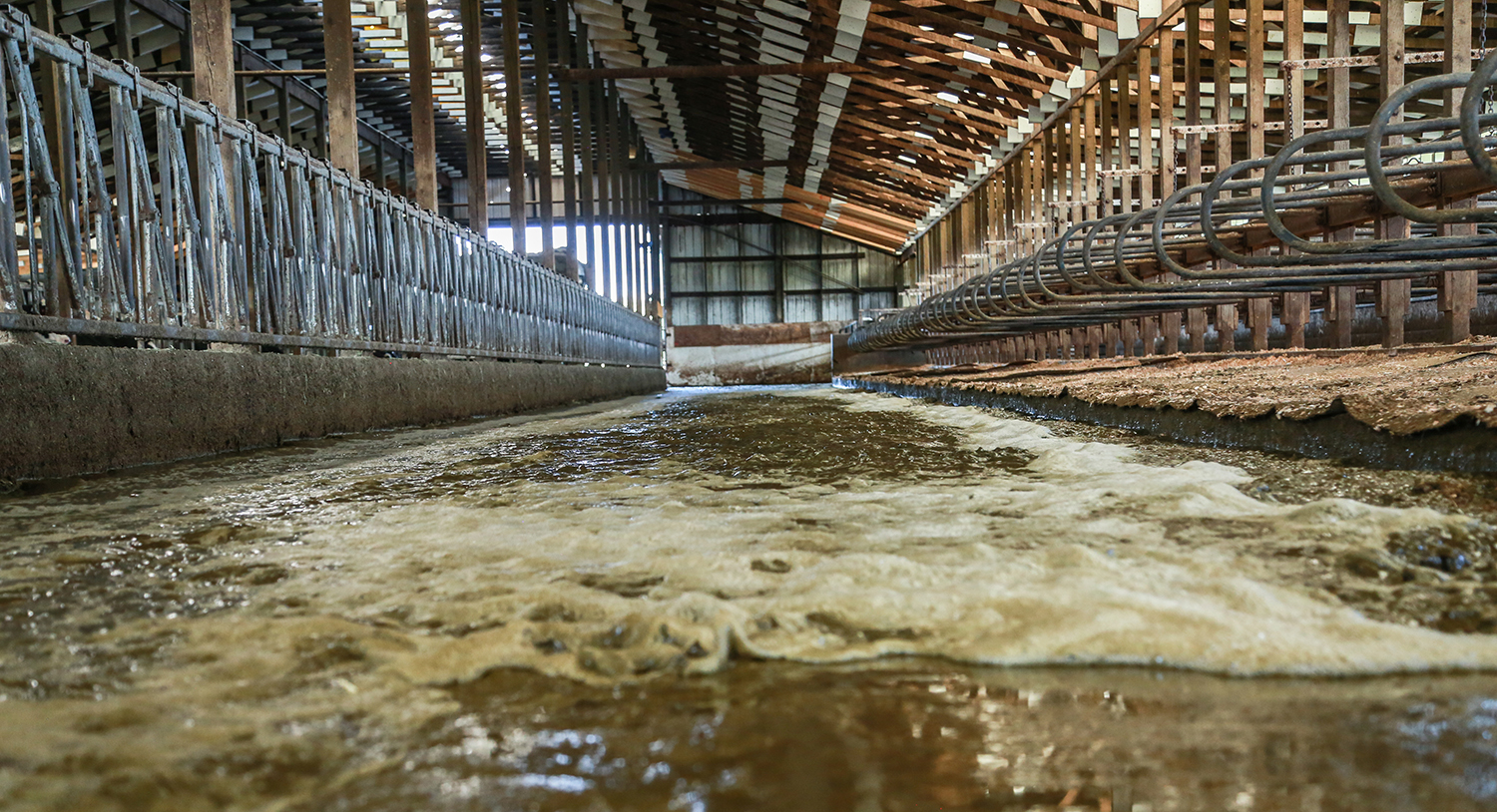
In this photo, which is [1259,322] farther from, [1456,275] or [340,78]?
[340,78]

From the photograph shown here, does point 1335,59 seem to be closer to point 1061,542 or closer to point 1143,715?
point 1061,542

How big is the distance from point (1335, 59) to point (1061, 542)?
288 inches

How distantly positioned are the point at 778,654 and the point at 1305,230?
6.22m

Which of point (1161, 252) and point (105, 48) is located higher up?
point (105, 48)

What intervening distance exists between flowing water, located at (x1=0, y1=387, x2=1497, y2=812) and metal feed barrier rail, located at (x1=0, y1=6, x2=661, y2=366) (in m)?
1.60

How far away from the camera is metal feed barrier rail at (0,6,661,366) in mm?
3594

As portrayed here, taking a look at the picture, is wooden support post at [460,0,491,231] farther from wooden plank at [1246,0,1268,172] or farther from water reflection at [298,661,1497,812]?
water reflection at [298,661,1497,812]

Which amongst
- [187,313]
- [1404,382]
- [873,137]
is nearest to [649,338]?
[873,137]

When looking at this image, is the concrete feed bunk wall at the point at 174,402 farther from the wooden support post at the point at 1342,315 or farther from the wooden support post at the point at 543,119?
the wooden support post at the point at 543,119

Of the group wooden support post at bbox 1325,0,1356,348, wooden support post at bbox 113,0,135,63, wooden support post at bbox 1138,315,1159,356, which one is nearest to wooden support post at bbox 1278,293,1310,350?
wooden support post at bbox 1325,0,1356,348

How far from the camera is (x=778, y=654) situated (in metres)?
1.31

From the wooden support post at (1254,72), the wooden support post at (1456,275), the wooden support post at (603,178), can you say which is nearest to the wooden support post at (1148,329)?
the wooden support post at (1254,72)

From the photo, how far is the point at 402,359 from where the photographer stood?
6961 mm

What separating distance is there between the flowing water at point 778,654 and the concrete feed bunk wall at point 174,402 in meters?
1.07
